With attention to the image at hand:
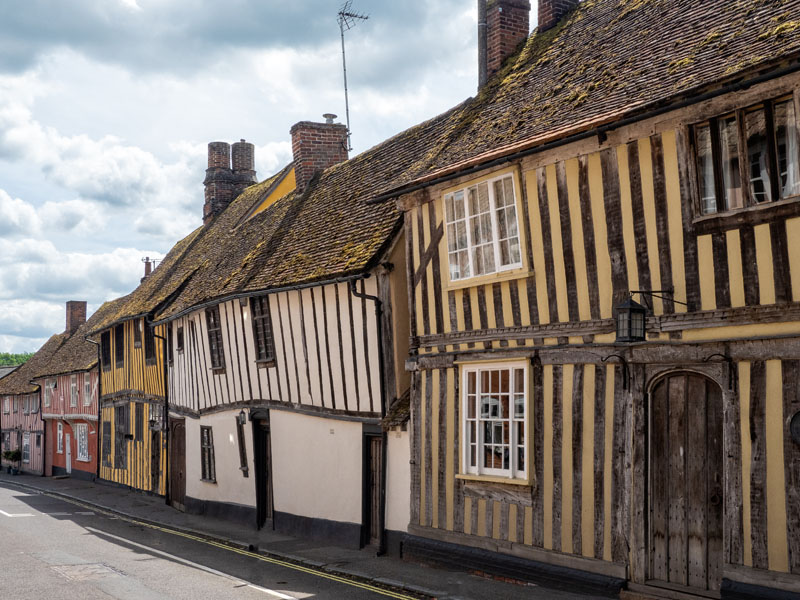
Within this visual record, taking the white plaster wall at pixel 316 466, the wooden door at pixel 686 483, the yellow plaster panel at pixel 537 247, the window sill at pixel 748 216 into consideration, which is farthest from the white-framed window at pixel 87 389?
the window sill at pixel 748 216

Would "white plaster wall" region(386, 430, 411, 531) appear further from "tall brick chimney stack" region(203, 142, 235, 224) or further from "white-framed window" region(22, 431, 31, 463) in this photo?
"white-framed window" region(22, 431, 31, 463)

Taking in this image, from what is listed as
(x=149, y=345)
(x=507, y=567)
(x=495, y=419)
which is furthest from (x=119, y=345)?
(x=507, y=567)

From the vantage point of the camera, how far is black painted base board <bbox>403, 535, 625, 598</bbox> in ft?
31.8

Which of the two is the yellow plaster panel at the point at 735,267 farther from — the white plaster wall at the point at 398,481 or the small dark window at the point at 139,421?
the small dark window at the point at 139,421

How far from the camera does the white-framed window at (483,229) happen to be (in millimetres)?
11234

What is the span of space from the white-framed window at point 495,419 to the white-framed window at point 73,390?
1181 inches

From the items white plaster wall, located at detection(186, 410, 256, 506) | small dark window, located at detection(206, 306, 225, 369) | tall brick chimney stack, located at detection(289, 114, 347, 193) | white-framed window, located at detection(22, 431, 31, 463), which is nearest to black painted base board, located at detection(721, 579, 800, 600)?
white plaster wall, located at detection(186, 410, 256, 506)

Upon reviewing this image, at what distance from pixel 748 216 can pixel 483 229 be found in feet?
13.4

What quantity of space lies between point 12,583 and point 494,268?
7761 millimetres

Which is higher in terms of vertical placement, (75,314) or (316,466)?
(75,314)

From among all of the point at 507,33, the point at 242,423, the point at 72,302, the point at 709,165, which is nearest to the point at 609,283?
the point at 709,165

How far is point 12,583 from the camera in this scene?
11258mm

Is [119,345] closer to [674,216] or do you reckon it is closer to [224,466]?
[224,466]

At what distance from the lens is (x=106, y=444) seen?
3266 cm
